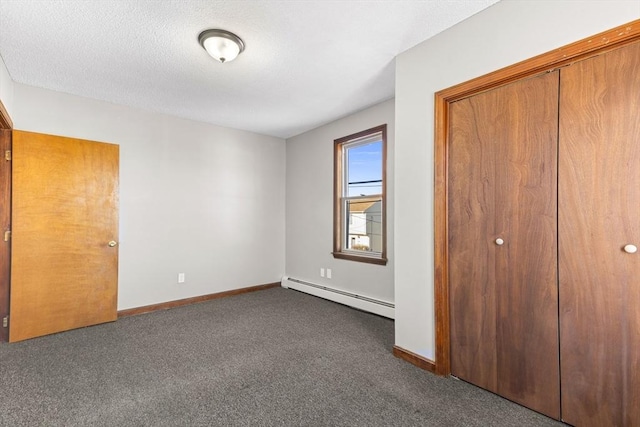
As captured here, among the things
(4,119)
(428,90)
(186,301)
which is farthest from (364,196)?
(4,119)

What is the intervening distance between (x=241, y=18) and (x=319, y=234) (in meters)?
3.01

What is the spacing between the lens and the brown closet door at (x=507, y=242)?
1.73 meters

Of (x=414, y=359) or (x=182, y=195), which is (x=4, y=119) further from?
(x=414, y=359)

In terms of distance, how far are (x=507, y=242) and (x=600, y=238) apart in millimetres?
443

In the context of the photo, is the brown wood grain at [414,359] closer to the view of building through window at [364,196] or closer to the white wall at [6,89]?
the view of building through window at [364,196]

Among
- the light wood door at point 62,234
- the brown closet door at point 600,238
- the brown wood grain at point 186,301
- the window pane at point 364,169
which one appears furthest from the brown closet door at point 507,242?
the light wood door at point 62,234

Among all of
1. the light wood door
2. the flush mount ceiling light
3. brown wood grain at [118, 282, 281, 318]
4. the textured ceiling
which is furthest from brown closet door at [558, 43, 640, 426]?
the light wood door

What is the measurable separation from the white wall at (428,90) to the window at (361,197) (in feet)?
3.67

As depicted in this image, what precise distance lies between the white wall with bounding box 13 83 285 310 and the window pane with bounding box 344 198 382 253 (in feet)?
4.64

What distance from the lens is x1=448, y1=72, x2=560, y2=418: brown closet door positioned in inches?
68.2

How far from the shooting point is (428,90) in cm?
229

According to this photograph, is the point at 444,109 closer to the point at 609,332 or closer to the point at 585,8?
the point at 585,8

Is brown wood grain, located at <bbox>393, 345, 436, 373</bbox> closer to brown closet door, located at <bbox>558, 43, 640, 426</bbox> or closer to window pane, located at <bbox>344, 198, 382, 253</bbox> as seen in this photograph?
brown closet door, located at <bbox>558, 43, 640, 426</bbox>

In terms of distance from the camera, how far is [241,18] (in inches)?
80.5
